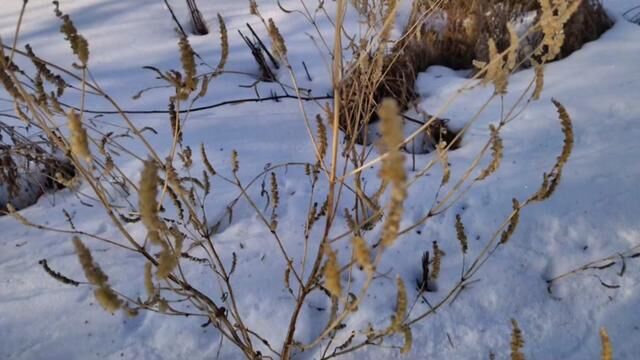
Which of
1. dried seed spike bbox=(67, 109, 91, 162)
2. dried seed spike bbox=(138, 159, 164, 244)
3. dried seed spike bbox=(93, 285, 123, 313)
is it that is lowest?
dried seed spike bbox=(93, 285, 123, 313)

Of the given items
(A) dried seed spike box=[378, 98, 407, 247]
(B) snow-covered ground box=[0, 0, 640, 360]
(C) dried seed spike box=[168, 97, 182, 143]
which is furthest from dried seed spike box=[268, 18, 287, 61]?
(A) dried seed spike box=[378, 98, 407, 247]

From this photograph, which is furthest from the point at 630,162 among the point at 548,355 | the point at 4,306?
the point at 4,306

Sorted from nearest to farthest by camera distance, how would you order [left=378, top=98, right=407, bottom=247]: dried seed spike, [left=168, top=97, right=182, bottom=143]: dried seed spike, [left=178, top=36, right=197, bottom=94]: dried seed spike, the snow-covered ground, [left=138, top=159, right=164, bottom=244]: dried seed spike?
[left=378, top=98, right=407, bottom=247]: dried seed spike
[left=138, top=159, right=164, bottom=244]: dried seed spike
[left=178, top=36, right=197, bottom=94]: dried seed spike
[left=168, top=97, right=182, bottom=143]: dried seed spike
the snow-covered ground

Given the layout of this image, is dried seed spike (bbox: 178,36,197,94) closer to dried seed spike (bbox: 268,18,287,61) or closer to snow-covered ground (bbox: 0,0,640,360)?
dried seed spike (bbox: 268,18,287,61)

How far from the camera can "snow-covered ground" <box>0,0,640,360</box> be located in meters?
1.23

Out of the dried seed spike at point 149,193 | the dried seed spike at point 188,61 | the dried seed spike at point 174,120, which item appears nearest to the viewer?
the dried seed spike at point 149,193

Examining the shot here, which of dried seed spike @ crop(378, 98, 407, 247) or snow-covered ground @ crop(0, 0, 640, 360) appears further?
snow-covered ground @ crop(0, 0, 640, 360)

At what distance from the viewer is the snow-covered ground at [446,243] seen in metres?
1.23

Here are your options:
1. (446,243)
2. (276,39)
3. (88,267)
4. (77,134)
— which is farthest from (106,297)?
(446,243)

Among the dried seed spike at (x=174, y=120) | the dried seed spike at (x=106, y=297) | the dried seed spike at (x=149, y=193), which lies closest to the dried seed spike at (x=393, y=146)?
the dried seed spike at (x=149, y=193)

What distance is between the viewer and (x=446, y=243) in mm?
1413

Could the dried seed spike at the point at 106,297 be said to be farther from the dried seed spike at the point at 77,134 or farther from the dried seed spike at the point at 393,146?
the dried seed spike at the point at 393,146

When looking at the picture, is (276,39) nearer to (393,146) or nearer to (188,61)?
(188,61)

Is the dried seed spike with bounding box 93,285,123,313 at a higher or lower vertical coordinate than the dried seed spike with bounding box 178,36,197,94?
lower
